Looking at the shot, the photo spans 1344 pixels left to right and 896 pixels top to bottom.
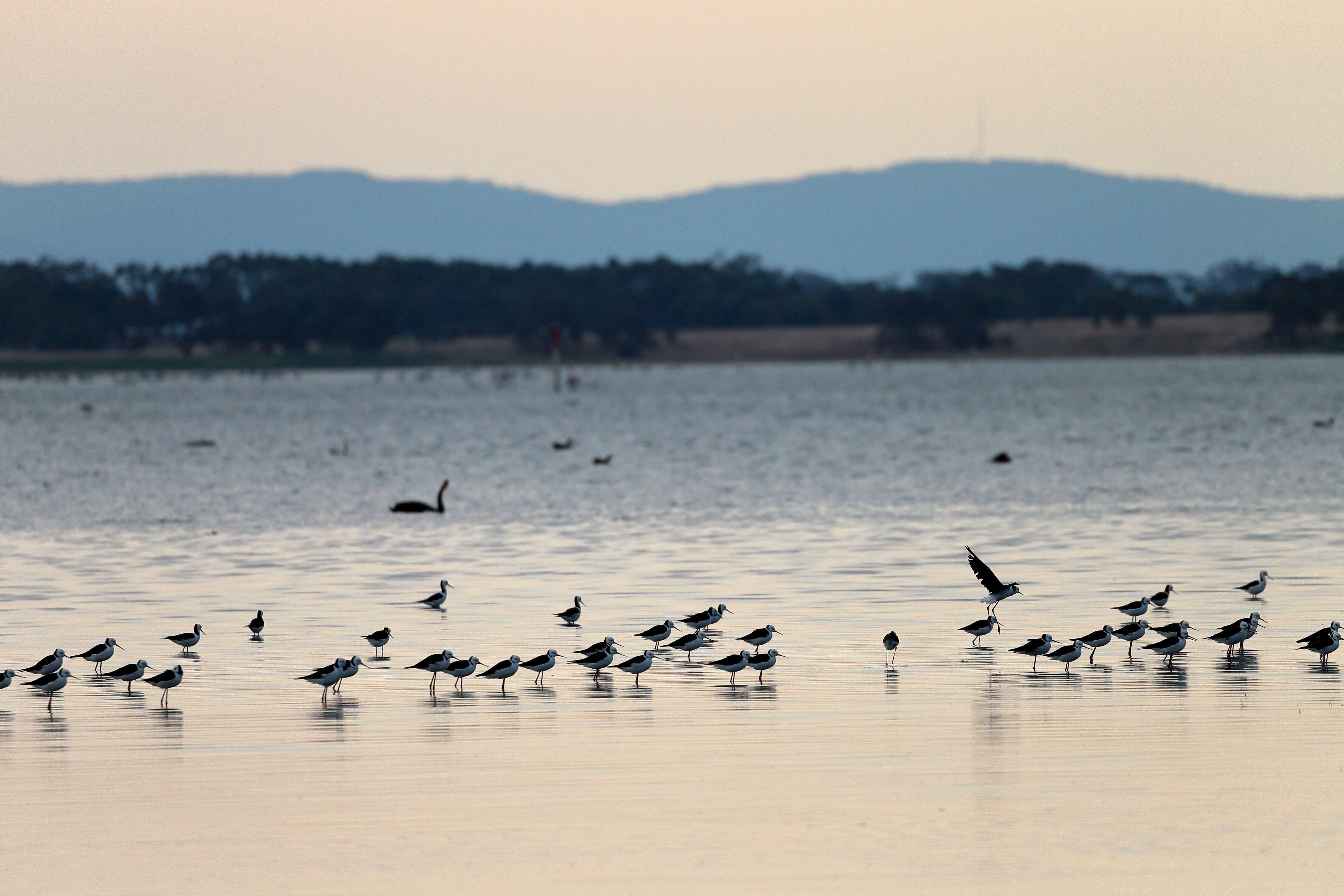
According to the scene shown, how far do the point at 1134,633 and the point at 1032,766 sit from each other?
573 cm

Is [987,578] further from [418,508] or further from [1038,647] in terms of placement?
[418,508]

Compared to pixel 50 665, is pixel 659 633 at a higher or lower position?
lower

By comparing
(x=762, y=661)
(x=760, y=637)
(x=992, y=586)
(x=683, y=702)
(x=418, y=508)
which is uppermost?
(x=992, y=586)

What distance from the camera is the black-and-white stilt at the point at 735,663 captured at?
17406 millimetres

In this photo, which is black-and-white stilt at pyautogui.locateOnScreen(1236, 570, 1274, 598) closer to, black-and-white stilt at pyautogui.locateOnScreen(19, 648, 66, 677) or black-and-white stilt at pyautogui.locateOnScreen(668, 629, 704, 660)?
black-and-white stilt at pyautogui.locateOnScreen(668, 629, 704, 660)

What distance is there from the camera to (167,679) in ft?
54.6

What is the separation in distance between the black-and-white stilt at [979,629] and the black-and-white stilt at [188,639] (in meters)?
8.39

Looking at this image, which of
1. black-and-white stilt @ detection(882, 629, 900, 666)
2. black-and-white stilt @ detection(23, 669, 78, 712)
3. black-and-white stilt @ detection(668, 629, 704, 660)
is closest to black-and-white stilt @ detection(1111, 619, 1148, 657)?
black-and-white stilt @ detection(882, 629, 900, 666)

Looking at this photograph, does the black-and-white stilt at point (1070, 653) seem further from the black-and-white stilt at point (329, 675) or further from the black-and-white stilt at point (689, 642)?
the black-and-white stilt at point (329, 675)

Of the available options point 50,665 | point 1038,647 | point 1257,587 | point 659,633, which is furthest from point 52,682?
point 1257,587

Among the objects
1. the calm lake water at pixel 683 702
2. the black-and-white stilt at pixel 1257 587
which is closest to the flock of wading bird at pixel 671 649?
the calm lake water at pixel 683 702

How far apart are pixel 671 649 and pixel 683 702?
133 inches

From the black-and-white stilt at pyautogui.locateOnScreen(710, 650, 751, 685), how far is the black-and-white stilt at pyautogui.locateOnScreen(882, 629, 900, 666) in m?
1.55

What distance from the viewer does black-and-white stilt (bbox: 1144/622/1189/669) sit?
18.1 m
